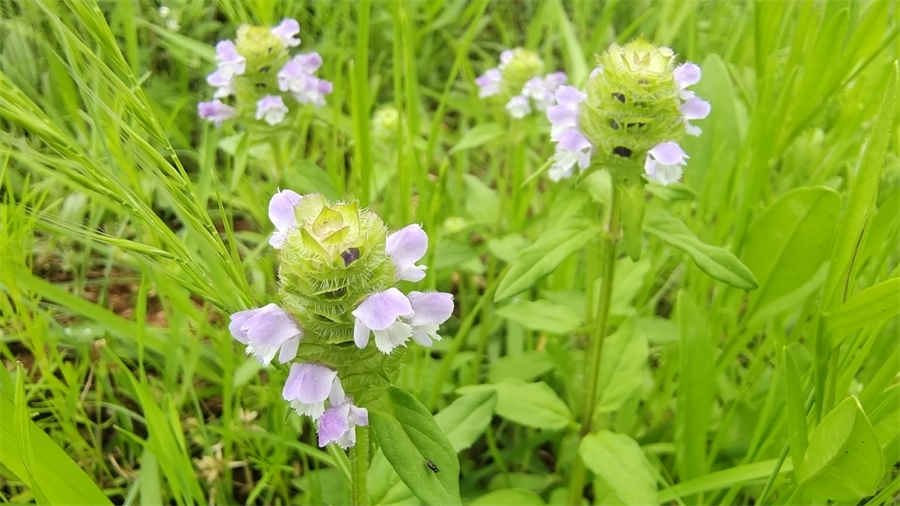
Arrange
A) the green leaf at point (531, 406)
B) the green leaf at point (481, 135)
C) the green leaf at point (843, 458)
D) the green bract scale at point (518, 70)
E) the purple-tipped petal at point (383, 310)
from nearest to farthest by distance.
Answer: the purple-tipped petal at point (383, 310)
the green leaf at point (843, 458)
the green leaf at point (531, 406)
the green leaf at point (481, 135)
the green bract scale at point (518, 70)

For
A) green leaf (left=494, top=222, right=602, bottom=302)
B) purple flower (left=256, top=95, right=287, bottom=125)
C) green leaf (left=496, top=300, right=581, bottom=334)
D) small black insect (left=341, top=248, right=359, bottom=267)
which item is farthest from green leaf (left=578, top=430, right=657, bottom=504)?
purple flower (left=256, top=95, right=287, bottom=125)

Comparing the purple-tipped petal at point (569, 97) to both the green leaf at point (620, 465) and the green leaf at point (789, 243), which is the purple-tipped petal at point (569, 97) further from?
the green leaf at point (620, 465)

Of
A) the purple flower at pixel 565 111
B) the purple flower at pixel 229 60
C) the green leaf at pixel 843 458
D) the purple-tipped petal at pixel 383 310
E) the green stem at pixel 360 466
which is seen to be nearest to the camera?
the purple-tipped petal at pixel 383 310

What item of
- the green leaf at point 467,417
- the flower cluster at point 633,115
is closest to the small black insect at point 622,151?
the flower cluster at point 633,115

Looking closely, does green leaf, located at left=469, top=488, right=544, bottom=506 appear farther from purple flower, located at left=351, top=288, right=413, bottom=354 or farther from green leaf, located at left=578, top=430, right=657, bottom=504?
purple flower, located at left=351, top=288, right=413, bottom=354

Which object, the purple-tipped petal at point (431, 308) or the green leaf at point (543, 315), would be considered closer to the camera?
the purple-tipped petal at point (431, 308)

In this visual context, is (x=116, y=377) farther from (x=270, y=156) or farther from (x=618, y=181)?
(x=618, y=181)

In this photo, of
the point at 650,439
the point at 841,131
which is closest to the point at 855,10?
the point at 841,131

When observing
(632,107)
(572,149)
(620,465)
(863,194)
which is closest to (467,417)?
(620,465)
